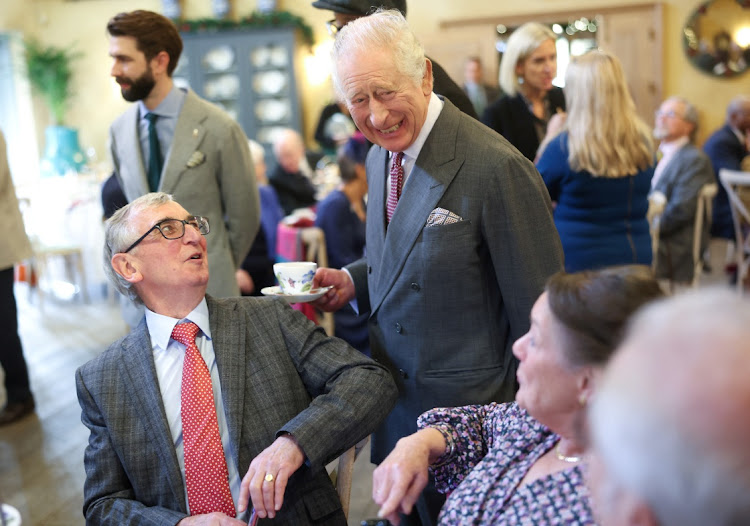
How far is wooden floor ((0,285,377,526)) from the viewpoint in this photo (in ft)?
10.3

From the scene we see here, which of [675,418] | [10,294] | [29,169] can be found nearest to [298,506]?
[675,418]

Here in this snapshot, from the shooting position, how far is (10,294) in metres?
4.06

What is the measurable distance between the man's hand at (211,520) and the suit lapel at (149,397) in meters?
0.10

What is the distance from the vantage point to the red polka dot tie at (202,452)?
166 centimetres

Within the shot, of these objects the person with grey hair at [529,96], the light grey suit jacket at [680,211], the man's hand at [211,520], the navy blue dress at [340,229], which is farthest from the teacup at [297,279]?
the light grey suit jacket at [680,211]

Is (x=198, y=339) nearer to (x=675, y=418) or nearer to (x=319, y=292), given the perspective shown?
(x=319, y=292)

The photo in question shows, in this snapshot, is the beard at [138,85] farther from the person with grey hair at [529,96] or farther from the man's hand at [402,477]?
the man's hand at [402,477]

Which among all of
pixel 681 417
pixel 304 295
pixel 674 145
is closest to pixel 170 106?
pixel 304 295

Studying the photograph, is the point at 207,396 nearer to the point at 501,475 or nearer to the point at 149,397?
the point at 149,397

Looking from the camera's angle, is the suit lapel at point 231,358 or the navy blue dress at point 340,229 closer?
the suit lapel at point 231,358

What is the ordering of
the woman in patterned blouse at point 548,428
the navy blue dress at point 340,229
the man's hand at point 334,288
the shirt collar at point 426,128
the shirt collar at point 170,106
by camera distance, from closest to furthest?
1. the woman in patterned blouse at point 548,428
2. the shirt collar at point 426,128
3. the man's hand at point 334,288
4. the shirt collar at point 170,106
5. the navy blue dress at point 340,229

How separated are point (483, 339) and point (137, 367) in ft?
2.50

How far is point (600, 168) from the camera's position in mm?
2699

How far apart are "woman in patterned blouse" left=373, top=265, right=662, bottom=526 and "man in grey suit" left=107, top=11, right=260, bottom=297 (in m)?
1.64
